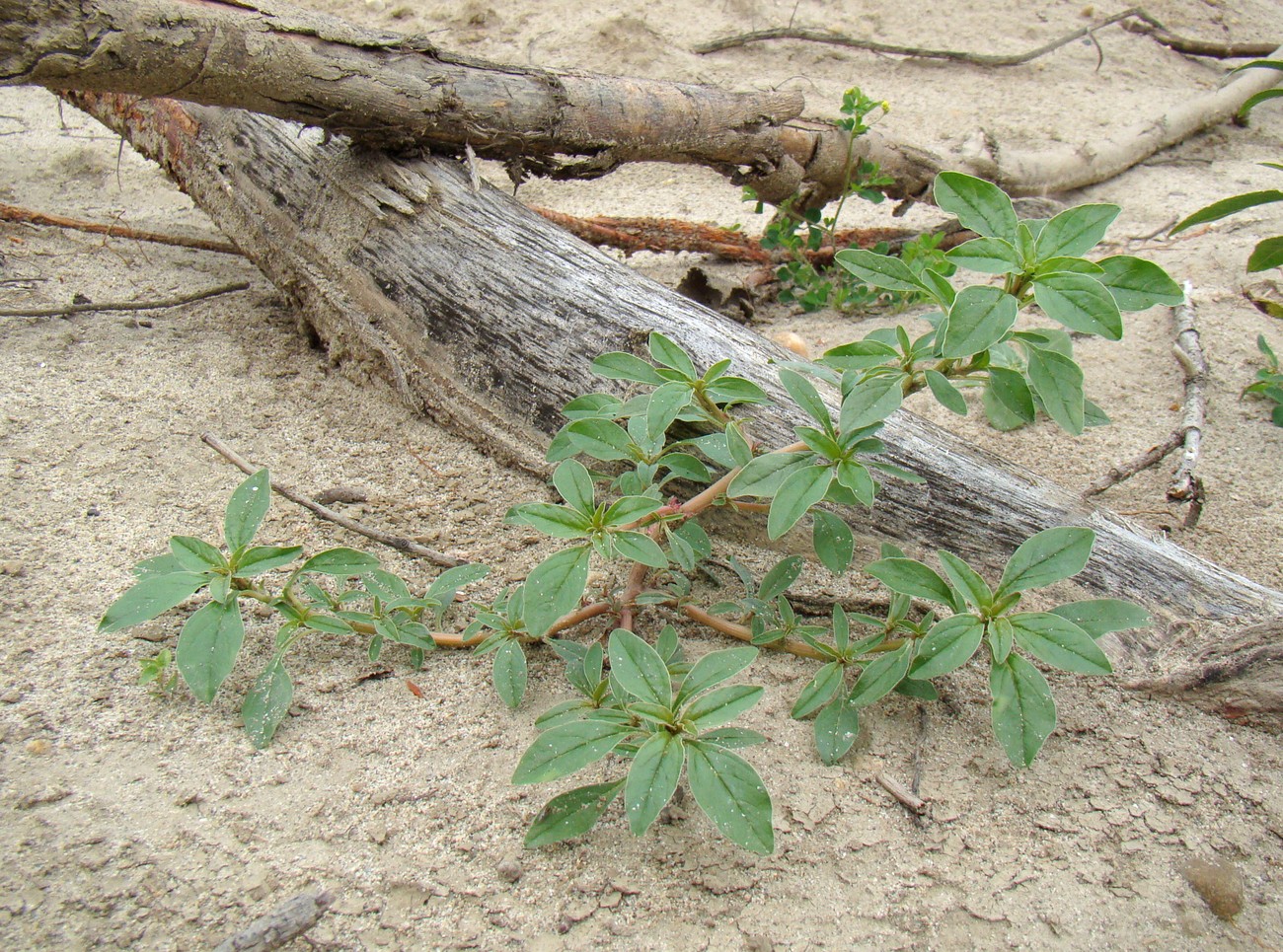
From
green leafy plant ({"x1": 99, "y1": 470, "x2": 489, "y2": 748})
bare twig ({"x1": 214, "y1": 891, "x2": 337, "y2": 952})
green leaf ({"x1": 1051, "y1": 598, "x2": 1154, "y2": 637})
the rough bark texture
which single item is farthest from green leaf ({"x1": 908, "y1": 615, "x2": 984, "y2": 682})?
the rough bark texture

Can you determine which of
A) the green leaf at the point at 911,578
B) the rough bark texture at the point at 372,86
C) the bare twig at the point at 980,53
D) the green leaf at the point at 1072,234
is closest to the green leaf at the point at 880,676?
the green leaf at the point at 911,578

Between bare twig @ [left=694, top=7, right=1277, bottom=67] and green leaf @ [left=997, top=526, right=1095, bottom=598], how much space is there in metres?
4.56

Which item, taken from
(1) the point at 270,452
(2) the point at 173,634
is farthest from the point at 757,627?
(1) the point at 270,452

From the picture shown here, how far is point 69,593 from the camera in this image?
1718 mm

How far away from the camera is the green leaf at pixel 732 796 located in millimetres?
1219

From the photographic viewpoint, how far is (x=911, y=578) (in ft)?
4.82

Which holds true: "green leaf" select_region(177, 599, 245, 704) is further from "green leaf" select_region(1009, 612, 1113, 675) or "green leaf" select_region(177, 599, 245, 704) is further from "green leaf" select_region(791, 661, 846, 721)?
"green leaf" select_region(1009, 612, 1113, 675)

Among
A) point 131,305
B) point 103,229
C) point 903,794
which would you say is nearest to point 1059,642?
point 903,794

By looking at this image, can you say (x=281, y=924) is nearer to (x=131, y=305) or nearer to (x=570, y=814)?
A: (x=570, y=814)

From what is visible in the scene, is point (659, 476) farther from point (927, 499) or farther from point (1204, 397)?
point (1204, 397)

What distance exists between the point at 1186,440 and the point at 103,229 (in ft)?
11.4

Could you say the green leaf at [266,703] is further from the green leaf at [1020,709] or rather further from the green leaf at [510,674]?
the green leaf at [1020,709]

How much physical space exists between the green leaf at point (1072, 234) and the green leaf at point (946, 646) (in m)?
0.60

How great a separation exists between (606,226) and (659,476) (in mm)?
1713
